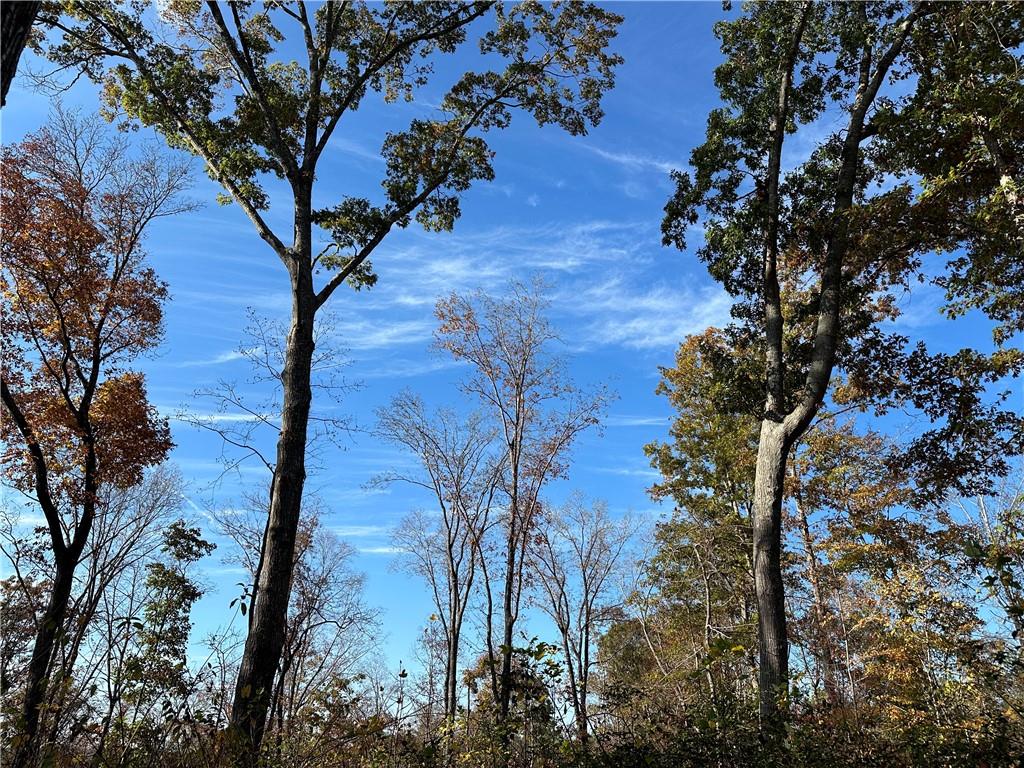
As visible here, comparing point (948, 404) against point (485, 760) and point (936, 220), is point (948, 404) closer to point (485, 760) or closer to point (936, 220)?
point (936, 220)

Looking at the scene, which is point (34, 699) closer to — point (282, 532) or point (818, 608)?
point (282, 532)

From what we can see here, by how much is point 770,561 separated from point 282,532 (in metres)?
5.89

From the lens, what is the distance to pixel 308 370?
687 centimetres

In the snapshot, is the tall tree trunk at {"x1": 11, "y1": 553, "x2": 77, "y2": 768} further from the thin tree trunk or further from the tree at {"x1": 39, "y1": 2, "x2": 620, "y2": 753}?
the thin tree trunk

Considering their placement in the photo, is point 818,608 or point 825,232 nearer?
point 825,232

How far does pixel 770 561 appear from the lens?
25.1 feet

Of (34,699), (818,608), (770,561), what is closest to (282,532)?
(34,699)

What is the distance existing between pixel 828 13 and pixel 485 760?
11.7 m

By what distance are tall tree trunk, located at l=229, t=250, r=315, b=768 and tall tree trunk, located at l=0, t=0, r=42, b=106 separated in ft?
13.3

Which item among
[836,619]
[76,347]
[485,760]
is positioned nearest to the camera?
[485,760]

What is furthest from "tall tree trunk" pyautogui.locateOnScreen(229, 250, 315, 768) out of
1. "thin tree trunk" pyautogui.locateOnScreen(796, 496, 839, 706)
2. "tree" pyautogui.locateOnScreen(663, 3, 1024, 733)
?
"thin tree trunk" pyautogui.locateOnScreen(796, 496, 839, 706)

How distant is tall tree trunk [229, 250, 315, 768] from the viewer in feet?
16.4

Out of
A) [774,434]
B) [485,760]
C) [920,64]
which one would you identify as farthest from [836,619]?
[485,760]

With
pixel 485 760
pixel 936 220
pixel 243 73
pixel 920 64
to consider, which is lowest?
pixel 485 760
